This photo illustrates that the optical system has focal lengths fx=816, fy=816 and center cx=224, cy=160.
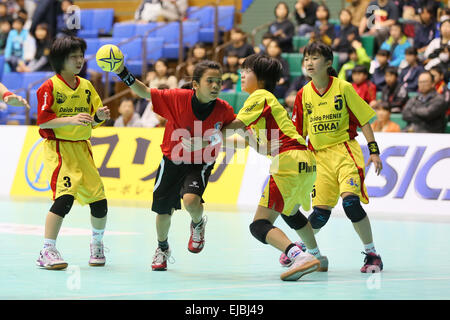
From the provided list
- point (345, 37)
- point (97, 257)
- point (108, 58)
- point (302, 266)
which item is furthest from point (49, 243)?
point (345, 37)

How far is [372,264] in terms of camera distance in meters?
7.27

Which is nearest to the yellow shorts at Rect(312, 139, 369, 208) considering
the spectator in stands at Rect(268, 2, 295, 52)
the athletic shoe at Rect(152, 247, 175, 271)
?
the athletic shoe at Rect(152, 247, 175, 271)

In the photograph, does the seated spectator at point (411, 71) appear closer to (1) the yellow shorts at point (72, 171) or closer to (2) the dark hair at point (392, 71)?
(2) the dark hair at point (392, 71)

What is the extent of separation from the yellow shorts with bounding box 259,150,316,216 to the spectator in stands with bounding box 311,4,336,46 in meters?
10.4

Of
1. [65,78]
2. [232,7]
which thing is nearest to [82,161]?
[65,78]

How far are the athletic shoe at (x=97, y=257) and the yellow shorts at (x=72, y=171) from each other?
43 centimetres

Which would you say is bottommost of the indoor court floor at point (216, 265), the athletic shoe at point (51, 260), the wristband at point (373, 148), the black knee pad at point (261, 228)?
the indoor court floor at point (216, 265)

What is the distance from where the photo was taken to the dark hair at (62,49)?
7.41 meters

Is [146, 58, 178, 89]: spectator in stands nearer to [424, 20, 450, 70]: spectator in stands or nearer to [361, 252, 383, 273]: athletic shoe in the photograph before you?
[424, 20, 450, 70]: spectator in stands

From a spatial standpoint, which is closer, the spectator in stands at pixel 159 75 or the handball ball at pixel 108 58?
the handball ball at pixel 108 58

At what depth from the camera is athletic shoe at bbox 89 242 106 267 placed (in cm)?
740

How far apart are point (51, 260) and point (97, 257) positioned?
52 centimetres

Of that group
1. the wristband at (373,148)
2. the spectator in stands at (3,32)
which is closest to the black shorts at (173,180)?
the wristband at (373,148)

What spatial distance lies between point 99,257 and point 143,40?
40.3ft
